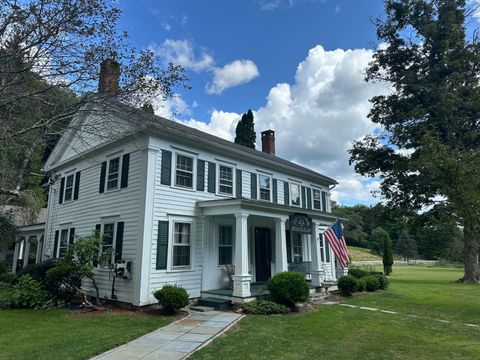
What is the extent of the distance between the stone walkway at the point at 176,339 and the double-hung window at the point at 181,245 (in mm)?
2132

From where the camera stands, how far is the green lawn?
573cm

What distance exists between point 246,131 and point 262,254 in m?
16.0

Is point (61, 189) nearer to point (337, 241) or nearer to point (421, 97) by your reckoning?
point (337, 241)

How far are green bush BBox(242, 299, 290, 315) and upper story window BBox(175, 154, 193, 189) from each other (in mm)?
4356

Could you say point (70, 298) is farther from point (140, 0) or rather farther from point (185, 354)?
point (140, 0)

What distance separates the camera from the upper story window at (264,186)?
14.4m

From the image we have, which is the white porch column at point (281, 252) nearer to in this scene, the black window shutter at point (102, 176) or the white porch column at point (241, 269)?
the white porch column at point (241, 269)

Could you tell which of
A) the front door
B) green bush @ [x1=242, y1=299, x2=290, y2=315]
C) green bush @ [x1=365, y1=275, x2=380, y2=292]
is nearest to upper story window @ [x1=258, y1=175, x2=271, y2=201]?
the front door

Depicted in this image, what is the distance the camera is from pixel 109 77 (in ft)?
26.8

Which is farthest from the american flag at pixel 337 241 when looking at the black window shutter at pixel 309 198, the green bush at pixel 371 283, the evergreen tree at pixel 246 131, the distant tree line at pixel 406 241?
the distant tree line at pixel 406 241

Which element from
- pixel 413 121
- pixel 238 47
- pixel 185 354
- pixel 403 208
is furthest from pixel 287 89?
pixel 185 354

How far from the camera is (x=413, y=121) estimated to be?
70.2 feet

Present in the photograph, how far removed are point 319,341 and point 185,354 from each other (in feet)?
9.11

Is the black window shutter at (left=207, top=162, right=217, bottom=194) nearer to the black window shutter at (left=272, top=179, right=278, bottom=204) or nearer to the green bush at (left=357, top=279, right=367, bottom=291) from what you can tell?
the black window shutter at (left=272, top=179, right=278, bottom=204)
